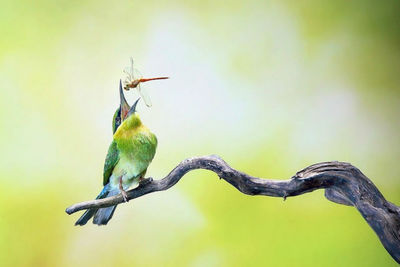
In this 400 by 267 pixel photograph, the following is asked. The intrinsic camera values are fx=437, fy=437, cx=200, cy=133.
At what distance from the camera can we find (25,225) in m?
2.26

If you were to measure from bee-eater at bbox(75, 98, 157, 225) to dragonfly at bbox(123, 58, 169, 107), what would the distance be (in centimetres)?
12

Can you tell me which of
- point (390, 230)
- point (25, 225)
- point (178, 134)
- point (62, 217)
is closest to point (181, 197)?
point (178, 134)

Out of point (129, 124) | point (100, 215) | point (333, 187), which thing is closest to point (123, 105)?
point (129, 124)

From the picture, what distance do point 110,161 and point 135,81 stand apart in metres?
0.44

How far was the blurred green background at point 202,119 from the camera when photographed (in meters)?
2.26

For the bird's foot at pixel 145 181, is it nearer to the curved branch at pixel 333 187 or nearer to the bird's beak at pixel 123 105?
the curved branch at pixel 333 187

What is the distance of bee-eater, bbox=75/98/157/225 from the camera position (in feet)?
6.97

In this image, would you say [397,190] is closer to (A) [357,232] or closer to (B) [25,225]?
(A) [357,232]

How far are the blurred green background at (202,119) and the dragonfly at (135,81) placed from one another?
0.04 metres

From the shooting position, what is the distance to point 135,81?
2277 millimetres

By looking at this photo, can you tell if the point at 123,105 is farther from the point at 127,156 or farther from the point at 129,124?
the point at 127,156

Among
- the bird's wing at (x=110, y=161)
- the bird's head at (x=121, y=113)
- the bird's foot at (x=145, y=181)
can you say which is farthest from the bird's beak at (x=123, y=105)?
the bird's foot at (x=145, y=181)

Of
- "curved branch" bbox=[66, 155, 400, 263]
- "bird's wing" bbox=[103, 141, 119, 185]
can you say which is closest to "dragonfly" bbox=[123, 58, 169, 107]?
"bird's wing" bbox=[103, 141, 119, 185]

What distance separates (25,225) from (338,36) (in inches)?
75.9
